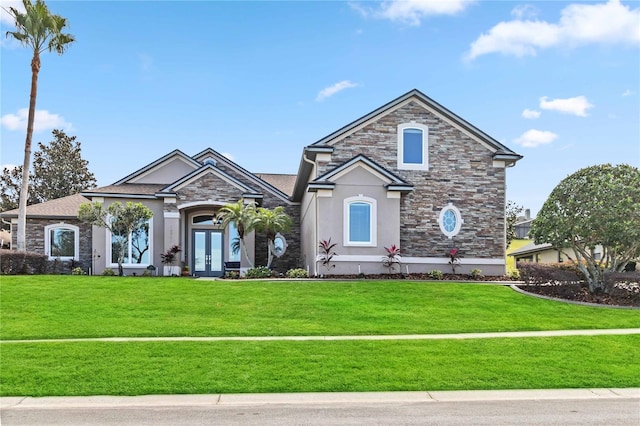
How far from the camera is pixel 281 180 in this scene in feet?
112

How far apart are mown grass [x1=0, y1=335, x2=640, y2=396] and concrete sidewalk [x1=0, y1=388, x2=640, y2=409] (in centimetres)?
19

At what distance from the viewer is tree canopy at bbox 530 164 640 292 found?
60.8 ft

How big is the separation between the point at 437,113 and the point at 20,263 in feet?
62.7

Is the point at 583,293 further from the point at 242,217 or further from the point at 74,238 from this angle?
the point at 74,238

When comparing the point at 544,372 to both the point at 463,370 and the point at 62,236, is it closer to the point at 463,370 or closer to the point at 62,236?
the point at 463,370

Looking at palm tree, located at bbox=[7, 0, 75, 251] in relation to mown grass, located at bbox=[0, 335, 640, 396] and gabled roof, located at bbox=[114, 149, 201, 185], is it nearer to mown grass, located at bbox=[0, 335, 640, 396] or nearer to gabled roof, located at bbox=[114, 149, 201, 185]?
gabled roof, located at bbox=[114, 149, 201, 185]

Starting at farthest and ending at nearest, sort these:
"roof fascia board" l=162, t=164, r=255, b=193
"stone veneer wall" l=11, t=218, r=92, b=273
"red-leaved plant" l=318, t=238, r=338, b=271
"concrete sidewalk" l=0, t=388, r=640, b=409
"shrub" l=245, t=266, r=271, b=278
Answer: "stone veneer wall" l=11, t=218, r=92, b=273 → "roof fascia board" l=162, t=164, r=255, b=193 → "shrub" l=245, t=266, r=271, b=278 → "red-leaved plant" l=318, t=238, r=338, b=271 → "concrete sidewalk" l=0, t=388, r=640, b=409

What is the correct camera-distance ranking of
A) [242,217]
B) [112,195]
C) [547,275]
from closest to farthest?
[547,275], [242,217], [112,195]

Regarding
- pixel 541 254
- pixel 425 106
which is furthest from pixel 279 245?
pixel 541 254

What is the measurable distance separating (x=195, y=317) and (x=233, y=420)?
7.31 metres

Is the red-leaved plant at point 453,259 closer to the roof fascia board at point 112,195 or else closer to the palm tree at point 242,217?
the palm tree at point 242,217

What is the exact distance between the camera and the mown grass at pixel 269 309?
1366 centimetres

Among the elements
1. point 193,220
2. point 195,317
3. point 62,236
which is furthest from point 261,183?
point 195,317

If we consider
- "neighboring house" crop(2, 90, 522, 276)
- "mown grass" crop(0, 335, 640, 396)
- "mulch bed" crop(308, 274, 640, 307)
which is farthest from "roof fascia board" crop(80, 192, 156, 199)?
"mown grass" crop(0, 335, 640, 396)
